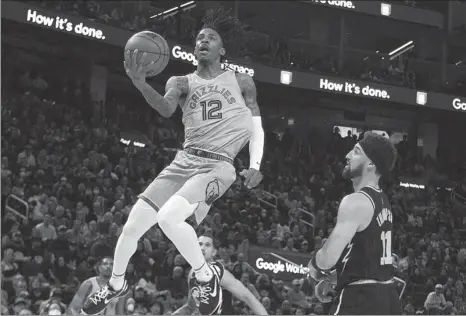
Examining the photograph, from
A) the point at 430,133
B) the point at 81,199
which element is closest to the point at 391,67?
the point at 430,133

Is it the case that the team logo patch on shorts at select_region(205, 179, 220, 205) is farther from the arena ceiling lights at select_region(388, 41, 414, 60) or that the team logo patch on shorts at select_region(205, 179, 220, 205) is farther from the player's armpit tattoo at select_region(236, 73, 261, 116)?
the arena ceiling lights at select_region(388, 41, 414, 60)

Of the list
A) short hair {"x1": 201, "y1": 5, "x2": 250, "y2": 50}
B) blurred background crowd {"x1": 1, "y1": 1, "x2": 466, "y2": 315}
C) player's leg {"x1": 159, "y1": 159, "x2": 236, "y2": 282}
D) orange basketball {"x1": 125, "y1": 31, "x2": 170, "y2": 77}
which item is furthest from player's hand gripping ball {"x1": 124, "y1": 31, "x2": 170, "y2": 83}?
blurred background crowd {"x1": 1, "y1": 1, "x2": 466, "y2": 315}

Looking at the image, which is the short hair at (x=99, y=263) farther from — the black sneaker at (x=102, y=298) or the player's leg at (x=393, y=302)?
the player's leg at (x=393, y=302)

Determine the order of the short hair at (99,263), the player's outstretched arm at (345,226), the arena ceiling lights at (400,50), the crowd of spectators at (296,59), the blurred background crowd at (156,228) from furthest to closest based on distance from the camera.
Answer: the arena ceiling lights at (400,50)
the short hair at (99,263)
the crowd of spectators at (296,59)
the blurred background crowd at (156,228)
the player's outstretched arm at (345,226)

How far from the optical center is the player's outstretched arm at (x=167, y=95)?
18.1ft

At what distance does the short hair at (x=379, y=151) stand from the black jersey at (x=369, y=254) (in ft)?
0.69

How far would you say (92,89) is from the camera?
36.5ft

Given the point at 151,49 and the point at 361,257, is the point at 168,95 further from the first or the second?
the point at 361,257

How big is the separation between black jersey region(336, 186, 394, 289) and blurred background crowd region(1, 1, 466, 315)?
123 cm

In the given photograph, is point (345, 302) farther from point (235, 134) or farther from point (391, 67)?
point (391, 67)

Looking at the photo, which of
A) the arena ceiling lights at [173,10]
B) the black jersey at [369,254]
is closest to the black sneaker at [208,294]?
the black jersey at [369,254]

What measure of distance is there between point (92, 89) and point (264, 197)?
4.35 m

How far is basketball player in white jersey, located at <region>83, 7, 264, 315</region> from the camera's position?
5.79m

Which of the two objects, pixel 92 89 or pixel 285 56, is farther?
pixel 92 89
